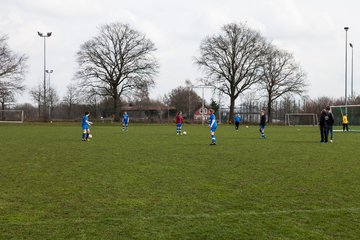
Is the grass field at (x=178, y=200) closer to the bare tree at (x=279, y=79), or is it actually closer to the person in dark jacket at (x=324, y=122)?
the person in dark jacket at (x=324, y=122)

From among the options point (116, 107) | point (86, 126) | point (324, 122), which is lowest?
point (86, 126)

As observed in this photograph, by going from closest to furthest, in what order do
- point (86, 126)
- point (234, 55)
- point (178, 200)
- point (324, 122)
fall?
point (178, 200) → point (324, 122) → point (86, 126) → point (234, 55)

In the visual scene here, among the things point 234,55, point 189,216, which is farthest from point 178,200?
point 234,55

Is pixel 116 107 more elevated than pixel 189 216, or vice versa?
pixel 116 107

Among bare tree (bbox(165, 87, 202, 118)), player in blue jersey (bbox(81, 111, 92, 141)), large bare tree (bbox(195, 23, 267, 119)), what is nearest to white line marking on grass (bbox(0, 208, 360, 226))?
player in blue jersey (bbox(81, 111, 92, 141))

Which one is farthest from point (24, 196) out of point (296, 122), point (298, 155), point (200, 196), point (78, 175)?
point (296, 122)

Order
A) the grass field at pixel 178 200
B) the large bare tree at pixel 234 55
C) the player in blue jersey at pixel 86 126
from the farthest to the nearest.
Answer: the large bare tree at pixel 234 55 → the player in blue jersey at pixel 86 126 → the grass field at pixel 178 200

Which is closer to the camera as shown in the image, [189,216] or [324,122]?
[189,216]

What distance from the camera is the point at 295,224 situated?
5.53 m

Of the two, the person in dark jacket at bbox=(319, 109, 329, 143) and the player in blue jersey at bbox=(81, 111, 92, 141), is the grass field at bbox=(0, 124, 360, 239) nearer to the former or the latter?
the person in dark jacket at bbox=(319, 109, 329, 143)

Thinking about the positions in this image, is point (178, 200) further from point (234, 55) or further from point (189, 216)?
point (234, 55)

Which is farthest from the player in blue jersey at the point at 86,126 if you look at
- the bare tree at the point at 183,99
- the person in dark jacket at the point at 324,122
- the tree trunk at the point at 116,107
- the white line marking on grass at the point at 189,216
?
the bare tree at the point at 183,99

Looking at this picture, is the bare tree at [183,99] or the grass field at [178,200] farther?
the bare tree at [183,99]

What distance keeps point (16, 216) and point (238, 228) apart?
3101mm
